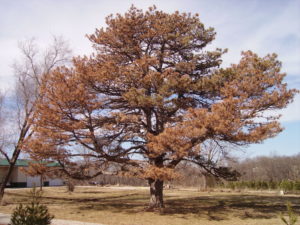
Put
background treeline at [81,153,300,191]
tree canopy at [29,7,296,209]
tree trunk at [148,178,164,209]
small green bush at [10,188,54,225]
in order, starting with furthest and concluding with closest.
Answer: background treeline at [81,153,300,191], tree trunk at [148,178,164,209], tree canopy at [29,7,296,209], small green bush at [10,188,54,225]

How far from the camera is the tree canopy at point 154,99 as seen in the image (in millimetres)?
12180

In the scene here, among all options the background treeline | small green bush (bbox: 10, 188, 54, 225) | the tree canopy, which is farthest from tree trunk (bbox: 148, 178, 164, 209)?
the background treeline

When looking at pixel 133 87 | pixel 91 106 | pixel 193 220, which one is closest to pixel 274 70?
pixel 133 87

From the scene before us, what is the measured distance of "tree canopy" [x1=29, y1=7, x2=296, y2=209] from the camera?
12.2 metres

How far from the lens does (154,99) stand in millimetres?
12805

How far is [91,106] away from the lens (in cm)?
1347

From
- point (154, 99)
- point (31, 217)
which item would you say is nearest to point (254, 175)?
point (154, 99)

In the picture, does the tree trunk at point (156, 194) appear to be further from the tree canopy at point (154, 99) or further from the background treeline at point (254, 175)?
the background treeline at point (254, 175)

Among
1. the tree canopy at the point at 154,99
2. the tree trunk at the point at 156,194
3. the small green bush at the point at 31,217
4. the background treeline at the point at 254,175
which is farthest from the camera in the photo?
the background treeline at the point at 254,175

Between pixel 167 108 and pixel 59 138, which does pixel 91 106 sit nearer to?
pixel 59 138

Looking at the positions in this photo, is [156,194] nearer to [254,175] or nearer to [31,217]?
[31,217]

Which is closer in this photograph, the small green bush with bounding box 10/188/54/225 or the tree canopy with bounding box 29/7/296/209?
the small green bush with bounding box 10/188/54/225

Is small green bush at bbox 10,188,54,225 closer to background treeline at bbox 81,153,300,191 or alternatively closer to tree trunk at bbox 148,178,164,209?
tree trunk at bbox 148,178,164,209

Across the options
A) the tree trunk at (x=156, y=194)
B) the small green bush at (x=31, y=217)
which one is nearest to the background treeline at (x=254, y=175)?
the tree trunk at (x=156, y=194)
